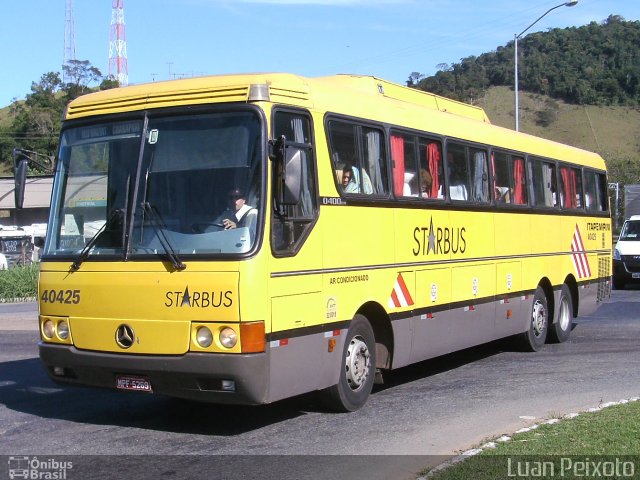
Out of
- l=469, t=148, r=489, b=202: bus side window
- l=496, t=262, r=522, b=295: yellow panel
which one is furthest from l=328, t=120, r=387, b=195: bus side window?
l=496, t=262, r=522, b=295: yellow panel

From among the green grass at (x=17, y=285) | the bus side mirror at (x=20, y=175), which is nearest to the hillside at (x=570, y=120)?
the green grass at (x=17, y=285)

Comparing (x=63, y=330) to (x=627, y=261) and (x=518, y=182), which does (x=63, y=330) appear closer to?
(x=518, y=182)

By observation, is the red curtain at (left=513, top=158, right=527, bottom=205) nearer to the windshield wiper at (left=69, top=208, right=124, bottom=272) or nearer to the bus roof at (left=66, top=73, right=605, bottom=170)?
the bus roof at (left=66, top=73, right=605, bottom=170)

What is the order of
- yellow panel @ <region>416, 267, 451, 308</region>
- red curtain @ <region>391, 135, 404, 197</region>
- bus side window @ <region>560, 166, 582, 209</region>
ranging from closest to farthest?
red curtain @ <region>391, 135, 404, 197</region>
yellow panel @ <region>416, 267, 451, 308</region>
bus side window @ <region>560, 166, 582, 209</region>

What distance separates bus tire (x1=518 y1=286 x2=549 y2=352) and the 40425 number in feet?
26.1

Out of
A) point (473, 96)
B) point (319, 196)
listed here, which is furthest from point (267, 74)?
point (473, 96)

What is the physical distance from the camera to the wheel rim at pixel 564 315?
594 inches

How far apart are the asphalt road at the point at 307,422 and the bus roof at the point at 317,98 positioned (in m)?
3.12

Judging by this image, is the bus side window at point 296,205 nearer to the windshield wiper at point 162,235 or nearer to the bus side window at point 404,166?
the windshield wiper at point 162,235

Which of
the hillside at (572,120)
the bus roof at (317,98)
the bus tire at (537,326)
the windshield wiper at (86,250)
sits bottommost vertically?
the bus tire at (537,326)

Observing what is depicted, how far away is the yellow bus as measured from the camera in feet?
25.0

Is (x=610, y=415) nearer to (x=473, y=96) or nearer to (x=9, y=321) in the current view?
(x=9, y=321)

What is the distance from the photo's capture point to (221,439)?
8.15m

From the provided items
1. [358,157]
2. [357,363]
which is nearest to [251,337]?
[357,363]
